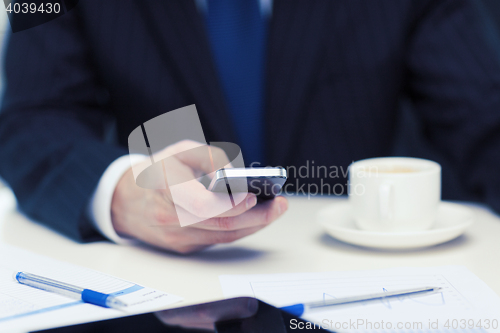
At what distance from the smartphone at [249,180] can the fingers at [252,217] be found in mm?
30

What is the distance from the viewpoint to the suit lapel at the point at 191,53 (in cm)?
75

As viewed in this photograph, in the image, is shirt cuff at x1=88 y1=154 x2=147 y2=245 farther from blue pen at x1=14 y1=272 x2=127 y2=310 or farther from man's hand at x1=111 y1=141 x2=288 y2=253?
blue pen at x1=14 y1=272 x2=127 y2=310

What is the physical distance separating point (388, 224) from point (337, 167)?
0.42 meters

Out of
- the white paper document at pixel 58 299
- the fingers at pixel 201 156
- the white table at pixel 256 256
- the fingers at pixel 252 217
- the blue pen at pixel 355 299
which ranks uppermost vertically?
the fingers at pixel 201 156

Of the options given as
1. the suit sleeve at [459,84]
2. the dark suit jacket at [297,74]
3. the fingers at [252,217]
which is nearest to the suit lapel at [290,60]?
the dark suit jacket at [297,74]

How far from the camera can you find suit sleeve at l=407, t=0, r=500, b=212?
26.5 inches

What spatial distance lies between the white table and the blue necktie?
1.02 feet

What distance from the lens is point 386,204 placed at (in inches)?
17.8

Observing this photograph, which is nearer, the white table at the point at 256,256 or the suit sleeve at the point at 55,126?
the white table at the point at 256,256

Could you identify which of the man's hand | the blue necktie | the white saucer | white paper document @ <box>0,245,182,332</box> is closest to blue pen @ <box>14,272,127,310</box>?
white paper document @ <box>0,245,182,332</box>

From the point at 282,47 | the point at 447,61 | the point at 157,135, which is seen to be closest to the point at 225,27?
the point at 282,47

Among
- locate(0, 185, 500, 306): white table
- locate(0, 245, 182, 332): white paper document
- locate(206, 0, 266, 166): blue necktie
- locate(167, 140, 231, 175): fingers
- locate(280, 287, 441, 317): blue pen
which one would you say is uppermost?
locate(206, 0, 266, 166): blue necktie

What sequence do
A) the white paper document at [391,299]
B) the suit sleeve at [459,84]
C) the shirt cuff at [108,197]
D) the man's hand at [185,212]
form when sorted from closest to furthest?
the white paper document at [391,299]
the man's hand at [185,212]
the shirt cuff at [108,197]
the suit sleeve at [459,84]

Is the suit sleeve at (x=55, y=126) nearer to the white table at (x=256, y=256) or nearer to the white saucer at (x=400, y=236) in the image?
the white table at (x=256, y=256)
